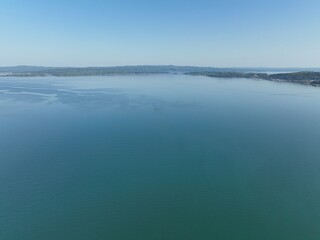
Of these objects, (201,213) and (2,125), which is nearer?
(201,213)

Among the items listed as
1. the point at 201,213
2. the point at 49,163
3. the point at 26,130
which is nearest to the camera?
the point at 201,213

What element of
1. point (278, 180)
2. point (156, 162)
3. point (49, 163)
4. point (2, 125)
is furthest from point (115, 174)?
point (2, 125)

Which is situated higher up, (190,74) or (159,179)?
(190,74)

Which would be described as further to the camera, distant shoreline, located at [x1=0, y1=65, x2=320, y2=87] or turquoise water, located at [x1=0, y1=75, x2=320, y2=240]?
distant shoreline, located at [x1=0, y1=65, x2=320, y2=87]

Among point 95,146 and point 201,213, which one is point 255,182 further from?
point 95,146

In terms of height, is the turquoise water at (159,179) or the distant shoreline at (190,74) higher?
the distant shoreline at (190,74)

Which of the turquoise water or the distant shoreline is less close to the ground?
the distant shoreline

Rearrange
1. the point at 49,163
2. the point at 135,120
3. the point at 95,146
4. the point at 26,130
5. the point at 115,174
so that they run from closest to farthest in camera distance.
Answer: the point at 115,174, the point at 49,163, the point at 95,146, the point at 26,130, the point at 135,120

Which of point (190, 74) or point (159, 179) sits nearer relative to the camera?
point (159, 179)
